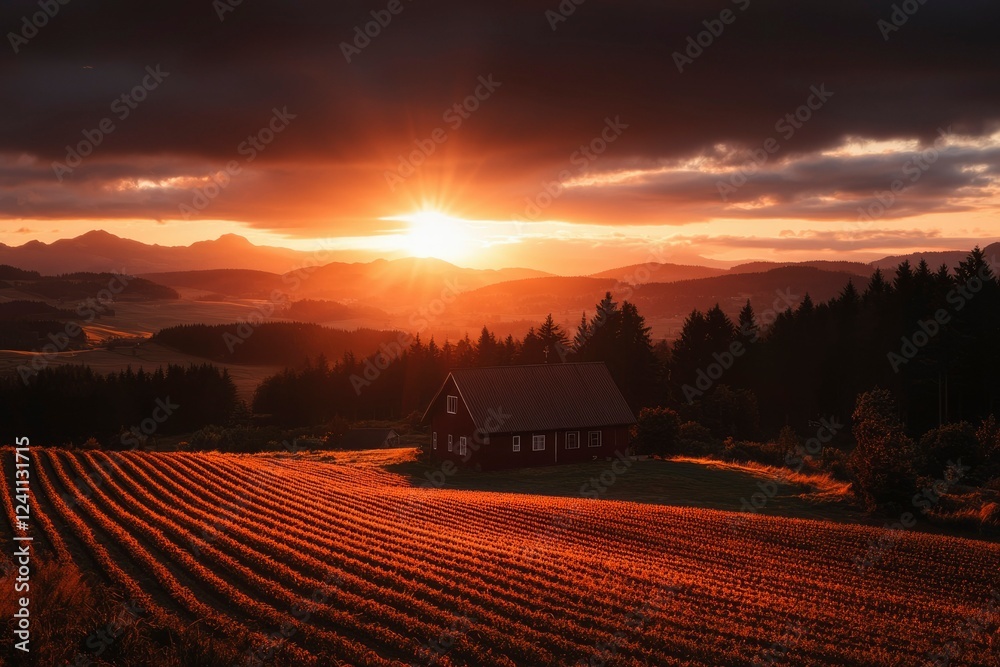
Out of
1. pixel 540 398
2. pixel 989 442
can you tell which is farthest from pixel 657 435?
pixel 989 442

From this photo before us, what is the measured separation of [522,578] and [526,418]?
29558 mm

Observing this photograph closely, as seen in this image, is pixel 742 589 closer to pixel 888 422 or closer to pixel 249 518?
pixel 249 518

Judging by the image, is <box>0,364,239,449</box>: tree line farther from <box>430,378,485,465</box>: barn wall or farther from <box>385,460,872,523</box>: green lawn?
<box>385,460,872,523</box>: green lawn

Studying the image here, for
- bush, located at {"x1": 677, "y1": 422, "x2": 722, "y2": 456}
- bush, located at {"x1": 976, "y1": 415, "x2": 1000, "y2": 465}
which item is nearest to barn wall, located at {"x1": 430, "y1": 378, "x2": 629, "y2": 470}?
bush, located at {"x1": 677, "y1": 422, "x2": 722, "y2": 456}

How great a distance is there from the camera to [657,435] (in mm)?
50531

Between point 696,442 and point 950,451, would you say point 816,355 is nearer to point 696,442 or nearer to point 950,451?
point 696,442

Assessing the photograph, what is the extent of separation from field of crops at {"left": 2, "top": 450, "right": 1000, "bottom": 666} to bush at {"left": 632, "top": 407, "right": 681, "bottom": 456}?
19.4 m

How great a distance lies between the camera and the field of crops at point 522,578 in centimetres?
1359

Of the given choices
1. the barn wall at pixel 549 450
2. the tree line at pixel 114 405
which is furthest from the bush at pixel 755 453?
the tree line at pixel 114 405

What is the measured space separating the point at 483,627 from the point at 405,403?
8955 centimetres

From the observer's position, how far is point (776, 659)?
12898 millimetres

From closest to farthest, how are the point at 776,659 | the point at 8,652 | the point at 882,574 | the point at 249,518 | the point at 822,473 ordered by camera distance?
the point at 8,652
the point at 776,659
the point at 882,574
the point at 249,518
the point at 822,473

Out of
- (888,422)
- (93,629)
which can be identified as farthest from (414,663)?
(888,422)

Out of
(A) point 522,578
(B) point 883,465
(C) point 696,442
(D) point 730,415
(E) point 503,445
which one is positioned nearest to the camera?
(A) point 522,578
